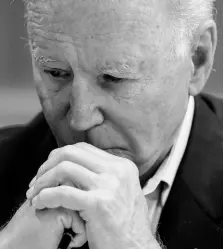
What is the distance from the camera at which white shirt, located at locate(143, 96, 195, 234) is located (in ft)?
2.83

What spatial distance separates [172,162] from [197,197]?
7 cm

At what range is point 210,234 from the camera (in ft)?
2.80

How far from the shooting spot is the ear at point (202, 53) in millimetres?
767

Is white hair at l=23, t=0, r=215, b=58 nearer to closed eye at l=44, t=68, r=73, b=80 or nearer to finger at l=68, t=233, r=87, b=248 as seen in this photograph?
closed eye at l=44, t=68, r=73, b=80

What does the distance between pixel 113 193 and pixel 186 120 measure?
0.83 feet

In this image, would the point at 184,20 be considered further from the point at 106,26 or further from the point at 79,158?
the point at 79,158

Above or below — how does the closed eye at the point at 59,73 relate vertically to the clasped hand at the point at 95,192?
above

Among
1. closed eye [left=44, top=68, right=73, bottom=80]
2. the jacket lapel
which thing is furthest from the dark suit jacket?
closed eye [left=44, top=68, right=73, bottom=80]

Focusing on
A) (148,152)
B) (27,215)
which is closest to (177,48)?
(148,152)

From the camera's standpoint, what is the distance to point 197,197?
2.86 feet

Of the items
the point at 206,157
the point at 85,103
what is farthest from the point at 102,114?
the point at 206,157

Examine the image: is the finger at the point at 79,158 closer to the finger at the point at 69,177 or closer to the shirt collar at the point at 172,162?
the finger at the point at 69,177

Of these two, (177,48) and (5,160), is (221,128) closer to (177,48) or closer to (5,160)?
(177,48)

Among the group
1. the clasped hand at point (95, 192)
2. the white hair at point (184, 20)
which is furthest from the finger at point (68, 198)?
the white hair at point (184, 20)
